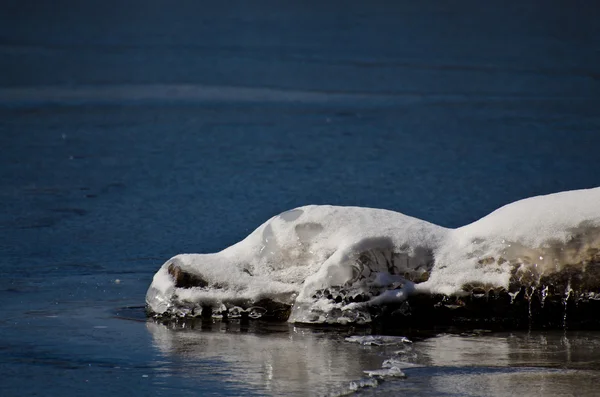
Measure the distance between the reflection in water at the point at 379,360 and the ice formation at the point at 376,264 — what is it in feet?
0.71

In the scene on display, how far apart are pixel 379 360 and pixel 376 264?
1.00 m

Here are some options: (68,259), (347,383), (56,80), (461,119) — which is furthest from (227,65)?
(347,383)

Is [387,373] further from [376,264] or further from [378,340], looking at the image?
[376,264]

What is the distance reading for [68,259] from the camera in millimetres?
7156

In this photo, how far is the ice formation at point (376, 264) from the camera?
536 cm

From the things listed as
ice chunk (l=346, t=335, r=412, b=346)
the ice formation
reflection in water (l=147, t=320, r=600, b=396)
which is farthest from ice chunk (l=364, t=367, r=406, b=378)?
the ice formation

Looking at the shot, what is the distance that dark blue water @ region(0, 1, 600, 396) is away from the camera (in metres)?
4.50

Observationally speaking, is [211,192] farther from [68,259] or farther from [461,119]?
[461,119]

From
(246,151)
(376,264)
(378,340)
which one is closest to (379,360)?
(378,340)

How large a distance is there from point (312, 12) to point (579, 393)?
54.5 feet

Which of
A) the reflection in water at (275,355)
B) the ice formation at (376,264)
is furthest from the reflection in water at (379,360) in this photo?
the ice formation at (376,264)

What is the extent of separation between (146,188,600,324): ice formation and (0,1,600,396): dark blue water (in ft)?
0.81

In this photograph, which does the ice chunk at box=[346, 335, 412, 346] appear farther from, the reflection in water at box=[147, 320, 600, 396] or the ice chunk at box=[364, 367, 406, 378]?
the ice chunk at box=[364, 367, 406, 378]

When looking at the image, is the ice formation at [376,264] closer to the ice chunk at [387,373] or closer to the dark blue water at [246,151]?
the dark blue water at [246,151]
